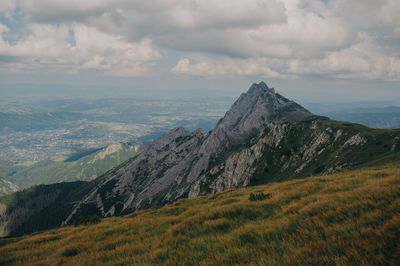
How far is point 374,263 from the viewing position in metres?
4.30

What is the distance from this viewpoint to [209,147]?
18588cm

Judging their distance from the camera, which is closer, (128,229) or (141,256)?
(141,256)

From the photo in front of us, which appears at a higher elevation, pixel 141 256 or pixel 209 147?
pixel 141 256

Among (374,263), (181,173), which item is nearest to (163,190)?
(181,173)

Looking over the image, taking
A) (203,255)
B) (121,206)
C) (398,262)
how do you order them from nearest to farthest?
(398,262)
(203,255)
(121,206)

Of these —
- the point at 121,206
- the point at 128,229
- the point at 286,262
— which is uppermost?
the point at 286,262

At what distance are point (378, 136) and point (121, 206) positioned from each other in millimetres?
194663

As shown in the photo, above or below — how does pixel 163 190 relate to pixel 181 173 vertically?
below

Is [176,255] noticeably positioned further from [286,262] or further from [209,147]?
[209,147]

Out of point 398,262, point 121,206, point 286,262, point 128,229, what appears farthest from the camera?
point 121,206

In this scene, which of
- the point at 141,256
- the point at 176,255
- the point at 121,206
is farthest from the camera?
the point at 121,206

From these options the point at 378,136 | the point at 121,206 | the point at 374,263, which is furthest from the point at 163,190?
the point at 374,263

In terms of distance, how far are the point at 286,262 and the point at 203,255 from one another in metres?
2.76

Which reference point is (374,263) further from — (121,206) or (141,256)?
(121,206)
